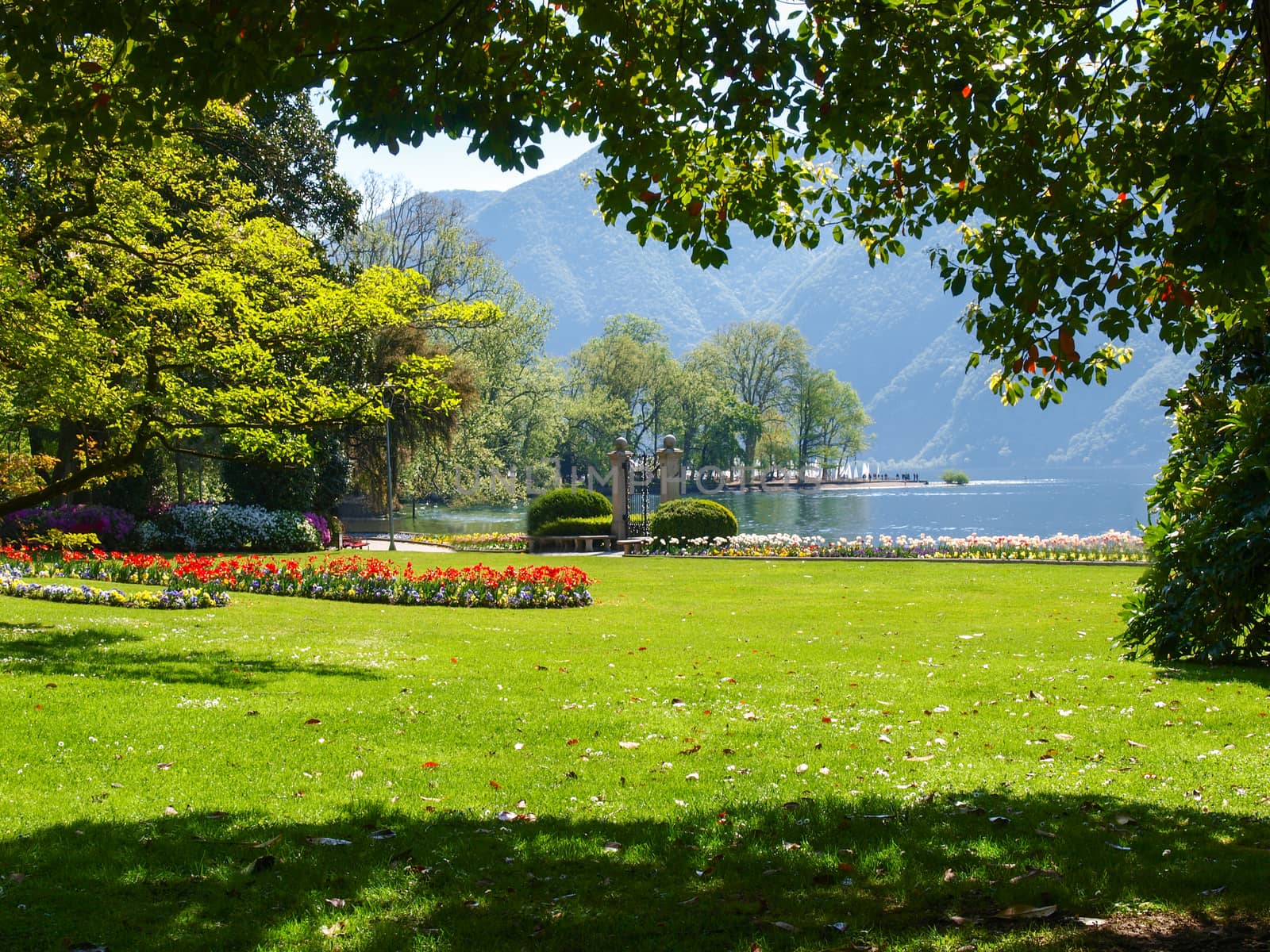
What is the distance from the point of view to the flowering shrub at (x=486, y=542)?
3524 centimetres

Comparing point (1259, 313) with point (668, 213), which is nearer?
point (1259, 313)

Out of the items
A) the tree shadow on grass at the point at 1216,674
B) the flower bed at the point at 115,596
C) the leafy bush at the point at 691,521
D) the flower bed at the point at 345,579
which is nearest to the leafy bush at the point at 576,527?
the leafy bush at the point at 691,521

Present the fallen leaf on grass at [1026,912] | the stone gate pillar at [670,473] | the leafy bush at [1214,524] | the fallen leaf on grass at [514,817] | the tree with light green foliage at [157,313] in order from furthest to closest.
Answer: the stone gate pillar at [670,473] → the tree with light green foliage at [157,313] → the leafy bush at [1214,524] → the fallen leaf on grass at [514,817] → the fallen leaf on grass at [1026,912]

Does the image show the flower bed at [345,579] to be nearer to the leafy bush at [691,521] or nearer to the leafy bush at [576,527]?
the leafy bush at [691,521]

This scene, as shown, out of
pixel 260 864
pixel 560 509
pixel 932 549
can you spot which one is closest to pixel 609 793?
pixel 260 864

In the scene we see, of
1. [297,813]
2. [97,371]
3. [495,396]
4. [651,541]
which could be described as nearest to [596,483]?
[495,396]

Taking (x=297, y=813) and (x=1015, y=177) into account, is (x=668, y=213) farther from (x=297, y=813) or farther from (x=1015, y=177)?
(x=297, y=813)

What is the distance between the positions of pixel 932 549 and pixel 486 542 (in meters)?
17.0

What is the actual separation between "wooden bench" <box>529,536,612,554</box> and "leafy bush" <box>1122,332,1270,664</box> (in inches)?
876

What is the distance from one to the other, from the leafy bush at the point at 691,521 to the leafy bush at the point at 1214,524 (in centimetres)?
1878

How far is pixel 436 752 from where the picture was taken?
6910 millimetres

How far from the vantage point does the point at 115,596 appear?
49.3 feet

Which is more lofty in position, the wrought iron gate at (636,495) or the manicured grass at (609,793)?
the wrought iron gate at (636,495)

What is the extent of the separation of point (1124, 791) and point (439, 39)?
20.6ft
